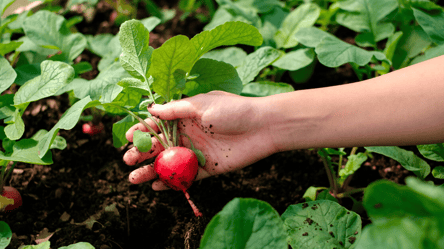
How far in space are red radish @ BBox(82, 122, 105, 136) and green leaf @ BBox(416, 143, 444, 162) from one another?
147cm

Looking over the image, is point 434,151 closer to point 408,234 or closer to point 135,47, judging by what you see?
point 408,234

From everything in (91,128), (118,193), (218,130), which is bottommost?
(118,193)

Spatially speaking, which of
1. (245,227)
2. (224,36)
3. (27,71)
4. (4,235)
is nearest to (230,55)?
(224,36)

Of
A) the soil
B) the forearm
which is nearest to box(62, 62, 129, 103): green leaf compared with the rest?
the soil

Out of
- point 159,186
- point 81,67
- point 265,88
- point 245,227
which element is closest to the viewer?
point 245,227

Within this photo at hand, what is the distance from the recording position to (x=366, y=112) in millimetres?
1056

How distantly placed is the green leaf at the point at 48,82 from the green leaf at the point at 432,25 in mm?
1476

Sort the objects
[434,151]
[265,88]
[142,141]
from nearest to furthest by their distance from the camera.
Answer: [142,141] → [434,151] → [265,88]

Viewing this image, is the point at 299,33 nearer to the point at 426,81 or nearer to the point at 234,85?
the point at 234,85

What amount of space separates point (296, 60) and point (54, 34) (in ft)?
4.02

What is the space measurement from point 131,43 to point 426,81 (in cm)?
99

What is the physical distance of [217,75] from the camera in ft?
4.15

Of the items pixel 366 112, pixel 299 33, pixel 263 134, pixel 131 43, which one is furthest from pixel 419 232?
pixel 299 33

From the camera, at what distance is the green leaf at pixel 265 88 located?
1.45m
